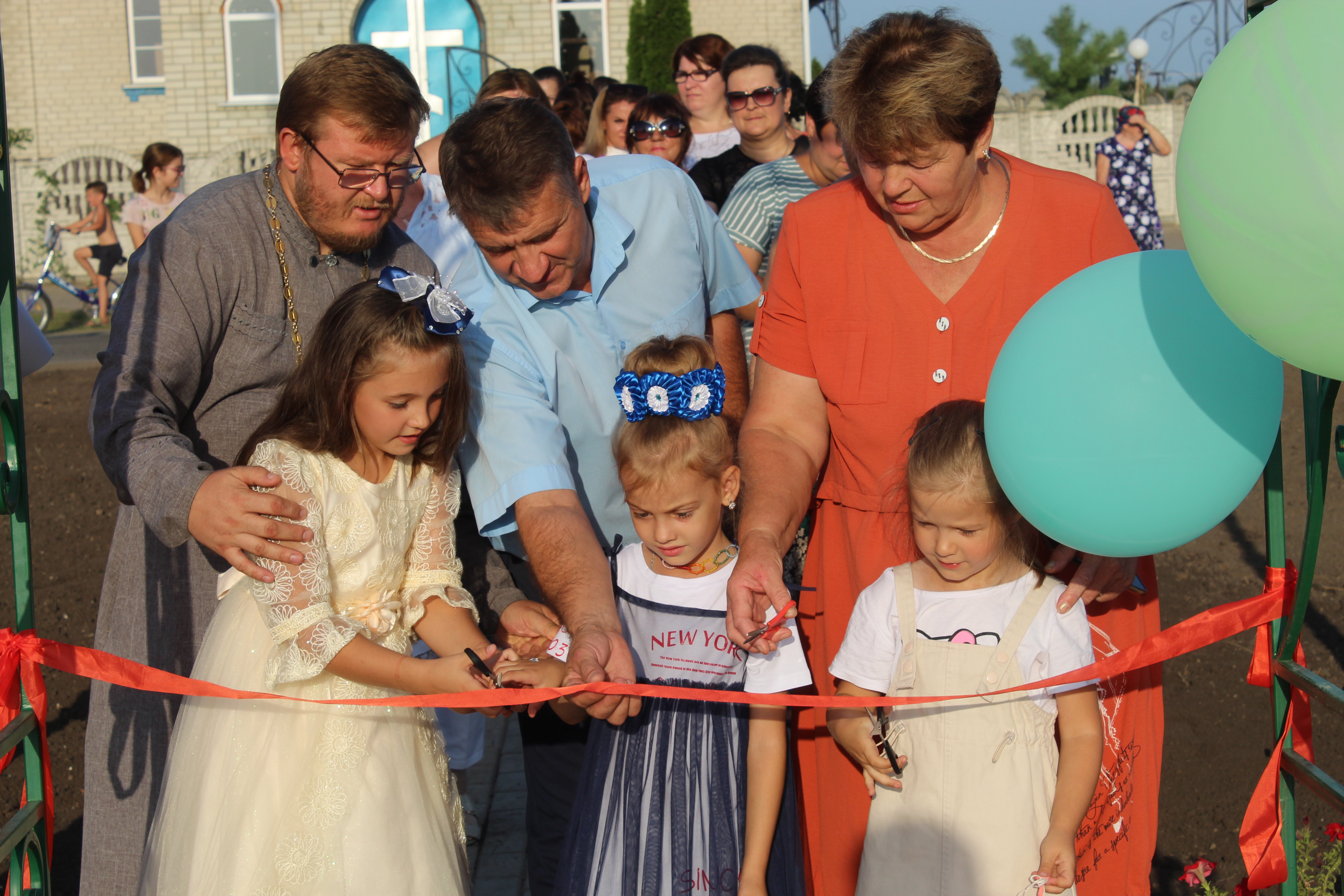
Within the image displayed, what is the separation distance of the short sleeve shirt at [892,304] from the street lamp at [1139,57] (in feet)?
70.2

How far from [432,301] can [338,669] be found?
2.69 feet

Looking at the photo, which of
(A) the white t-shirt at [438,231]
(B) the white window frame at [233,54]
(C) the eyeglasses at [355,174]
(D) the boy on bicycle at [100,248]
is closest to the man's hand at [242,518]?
(C) the eyeglasses at [355,174]

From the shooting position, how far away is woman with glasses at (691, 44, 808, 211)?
5.55m

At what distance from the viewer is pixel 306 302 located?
266 cm

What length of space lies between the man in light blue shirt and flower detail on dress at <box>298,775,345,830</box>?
0.56m

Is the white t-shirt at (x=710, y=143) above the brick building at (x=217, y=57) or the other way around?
the other way around

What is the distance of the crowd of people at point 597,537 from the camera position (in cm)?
227

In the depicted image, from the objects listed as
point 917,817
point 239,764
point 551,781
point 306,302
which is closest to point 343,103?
point 306,302

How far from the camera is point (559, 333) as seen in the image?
110 inches

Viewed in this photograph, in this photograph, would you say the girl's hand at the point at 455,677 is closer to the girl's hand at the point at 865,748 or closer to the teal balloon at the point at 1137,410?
the girl's hand at the point at 865,748

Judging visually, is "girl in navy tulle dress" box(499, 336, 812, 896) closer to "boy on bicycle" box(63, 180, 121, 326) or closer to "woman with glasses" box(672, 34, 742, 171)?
"woman with glasses" box(672, 34, 742, 171)

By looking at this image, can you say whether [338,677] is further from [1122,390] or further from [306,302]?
[1122,390]

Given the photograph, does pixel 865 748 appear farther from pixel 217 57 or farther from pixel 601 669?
pixel 217 57

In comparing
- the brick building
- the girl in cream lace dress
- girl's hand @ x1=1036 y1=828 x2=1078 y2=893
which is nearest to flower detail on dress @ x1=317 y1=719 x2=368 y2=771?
the girl in cream lace dress
